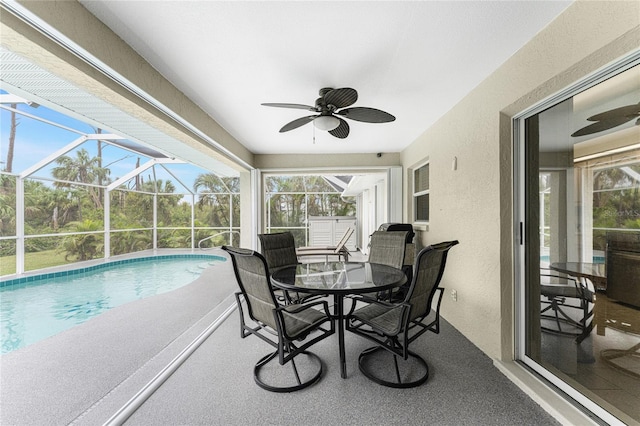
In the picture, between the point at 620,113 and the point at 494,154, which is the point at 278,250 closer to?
the point at 494,154

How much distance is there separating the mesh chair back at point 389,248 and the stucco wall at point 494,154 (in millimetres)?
589

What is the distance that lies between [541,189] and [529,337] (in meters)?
1.20

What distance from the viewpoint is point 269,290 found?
1.75 meters

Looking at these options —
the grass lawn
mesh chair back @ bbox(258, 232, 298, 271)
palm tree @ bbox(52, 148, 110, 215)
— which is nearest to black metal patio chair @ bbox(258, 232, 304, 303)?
mesh chair back @ bbox(258, 232, 298, 271)

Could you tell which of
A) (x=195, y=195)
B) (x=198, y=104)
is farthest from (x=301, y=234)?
(x=198, y=104)

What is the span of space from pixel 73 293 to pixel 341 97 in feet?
20.8

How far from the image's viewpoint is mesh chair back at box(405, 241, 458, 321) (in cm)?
178

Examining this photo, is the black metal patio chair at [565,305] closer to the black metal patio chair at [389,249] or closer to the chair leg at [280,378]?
the black metal patio chair at [389,249]

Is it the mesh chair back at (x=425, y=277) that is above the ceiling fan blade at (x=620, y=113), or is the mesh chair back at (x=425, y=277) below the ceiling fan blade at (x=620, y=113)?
below

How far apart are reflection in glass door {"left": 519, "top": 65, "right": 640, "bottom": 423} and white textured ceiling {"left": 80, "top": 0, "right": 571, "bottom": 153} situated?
2.20ft

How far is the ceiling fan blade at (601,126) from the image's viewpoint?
1.41 meters

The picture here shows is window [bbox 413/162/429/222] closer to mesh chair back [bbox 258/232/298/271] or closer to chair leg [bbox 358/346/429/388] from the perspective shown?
mesh chair back [bbox 258/232/298/271]

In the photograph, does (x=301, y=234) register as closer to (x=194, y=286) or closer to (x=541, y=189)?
(x=194, y=286)

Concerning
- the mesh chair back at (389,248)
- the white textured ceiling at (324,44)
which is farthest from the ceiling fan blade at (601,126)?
the mesh chair back at (389,248)
